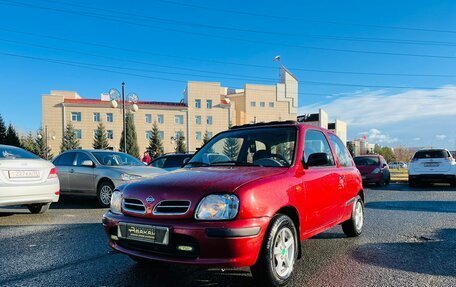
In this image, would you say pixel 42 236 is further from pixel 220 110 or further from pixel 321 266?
pixel 220 110

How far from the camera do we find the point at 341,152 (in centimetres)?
577

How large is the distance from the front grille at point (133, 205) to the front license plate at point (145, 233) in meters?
0.14

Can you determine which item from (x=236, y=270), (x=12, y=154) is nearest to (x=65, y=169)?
(x=12, y=154)

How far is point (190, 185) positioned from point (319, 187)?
180 cm

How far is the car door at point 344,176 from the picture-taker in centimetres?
519

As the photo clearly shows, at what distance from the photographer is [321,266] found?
14.1 ft

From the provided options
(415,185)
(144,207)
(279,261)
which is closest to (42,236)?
(144,207)

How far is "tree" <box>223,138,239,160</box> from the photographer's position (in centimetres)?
471

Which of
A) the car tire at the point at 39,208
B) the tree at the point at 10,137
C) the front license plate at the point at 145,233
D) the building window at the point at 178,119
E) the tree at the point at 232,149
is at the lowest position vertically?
the car tire at the point at 39,208

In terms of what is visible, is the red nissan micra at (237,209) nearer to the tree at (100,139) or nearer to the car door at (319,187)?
the car door at (319,187)

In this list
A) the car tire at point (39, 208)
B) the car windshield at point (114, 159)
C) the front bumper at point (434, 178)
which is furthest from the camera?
the front bumper at point (434, 178)

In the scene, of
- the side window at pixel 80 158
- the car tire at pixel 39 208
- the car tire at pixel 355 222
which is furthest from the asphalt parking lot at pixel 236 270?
the side window at pixel 80 158

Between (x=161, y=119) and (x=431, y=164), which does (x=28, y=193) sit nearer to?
(x=431, y=164)

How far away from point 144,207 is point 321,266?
7.20 feet
